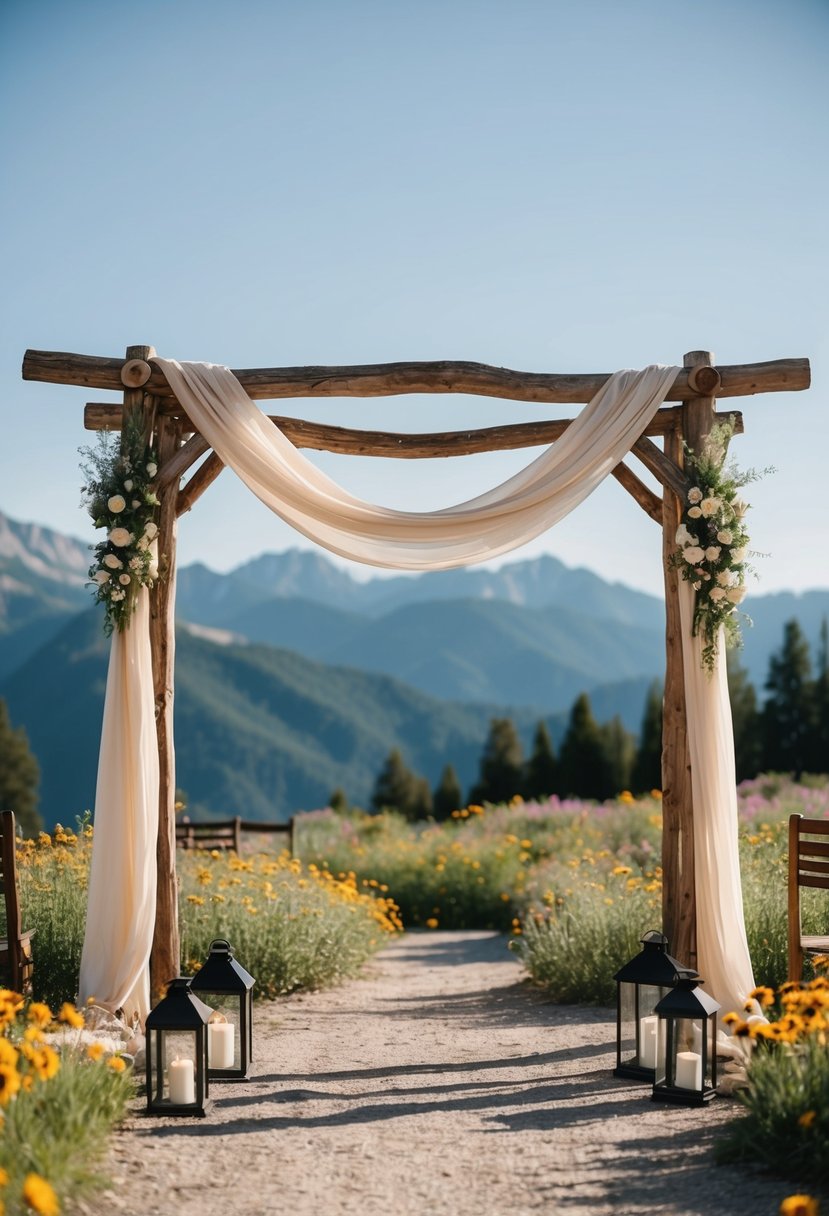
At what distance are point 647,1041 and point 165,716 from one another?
277cm

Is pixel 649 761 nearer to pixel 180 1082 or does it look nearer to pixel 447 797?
pixel 447 797

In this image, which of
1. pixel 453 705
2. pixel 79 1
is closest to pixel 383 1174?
pixel 79 1

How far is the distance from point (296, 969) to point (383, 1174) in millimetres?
3086

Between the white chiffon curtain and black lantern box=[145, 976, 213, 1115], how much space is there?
1.01m

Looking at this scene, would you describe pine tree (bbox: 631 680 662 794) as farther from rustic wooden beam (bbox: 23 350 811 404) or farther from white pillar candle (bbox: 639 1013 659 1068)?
white pillar candle (bbox: 639 1013 659 1068)

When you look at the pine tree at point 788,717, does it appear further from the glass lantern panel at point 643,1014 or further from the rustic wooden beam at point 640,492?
the glass lantern panel at point 643,1014

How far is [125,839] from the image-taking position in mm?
5227

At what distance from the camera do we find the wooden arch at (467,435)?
17.7 ft

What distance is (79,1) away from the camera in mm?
7523

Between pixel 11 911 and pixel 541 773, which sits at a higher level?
pixel 11 911

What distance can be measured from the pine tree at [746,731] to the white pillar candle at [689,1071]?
664 inches

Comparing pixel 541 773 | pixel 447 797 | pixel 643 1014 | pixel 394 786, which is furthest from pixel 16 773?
pixel 643 1014

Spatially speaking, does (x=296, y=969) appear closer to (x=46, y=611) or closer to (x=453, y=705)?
(x=453, y=705)

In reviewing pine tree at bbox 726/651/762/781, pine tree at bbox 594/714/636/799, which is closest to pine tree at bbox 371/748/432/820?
pine tree at bbox 594/714/636/799
